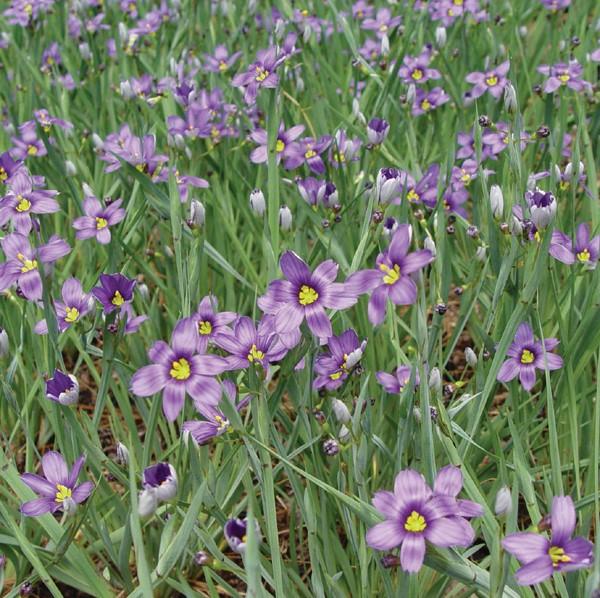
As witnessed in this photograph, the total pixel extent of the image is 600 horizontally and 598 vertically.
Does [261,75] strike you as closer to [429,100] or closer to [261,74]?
[261,74]

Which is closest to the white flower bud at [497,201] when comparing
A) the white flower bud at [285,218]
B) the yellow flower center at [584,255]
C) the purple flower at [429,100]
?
the yellow flower center at [584,255]

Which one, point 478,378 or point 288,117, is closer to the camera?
point 478,378

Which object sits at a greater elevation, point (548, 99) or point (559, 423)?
point (548, 99)

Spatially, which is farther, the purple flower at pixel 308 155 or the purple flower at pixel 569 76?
the purple flower at pixel 569 76

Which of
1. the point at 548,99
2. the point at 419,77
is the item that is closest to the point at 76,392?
the point at 548,99

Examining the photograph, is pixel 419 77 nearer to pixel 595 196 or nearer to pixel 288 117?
pixel 288 117

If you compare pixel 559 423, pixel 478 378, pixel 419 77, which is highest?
pixel 419 77

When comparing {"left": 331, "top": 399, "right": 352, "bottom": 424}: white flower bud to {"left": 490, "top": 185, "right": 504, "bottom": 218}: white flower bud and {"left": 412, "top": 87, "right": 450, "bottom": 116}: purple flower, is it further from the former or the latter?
{"left": 412, "top": 87, "right": 450, "bottom": 116}: purple flower

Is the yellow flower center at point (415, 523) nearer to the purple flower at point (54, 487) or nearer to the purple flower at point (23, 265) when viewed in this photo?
the purple flower at point (54, 487)

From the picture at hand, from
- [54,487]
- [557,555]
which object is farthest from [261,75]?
[557,555]
